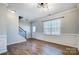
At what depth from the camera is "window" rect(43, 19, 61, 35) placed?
1.63 meters

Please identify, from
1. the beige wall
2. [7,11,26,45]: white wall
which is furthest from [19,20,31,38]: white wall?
the beige wall

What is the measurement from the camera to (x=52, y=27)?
5.53ft

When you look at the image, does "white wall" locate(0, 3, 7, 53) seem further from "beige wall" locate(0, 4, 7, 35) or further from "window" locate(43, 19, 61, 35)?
"window" locate(43, 19, 61, 35)

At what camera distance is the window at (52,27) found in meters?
1.63

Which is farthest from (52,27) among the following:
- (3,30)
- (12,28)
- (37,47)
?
(3,30)

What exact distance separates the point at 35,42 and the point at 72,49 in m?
0.83

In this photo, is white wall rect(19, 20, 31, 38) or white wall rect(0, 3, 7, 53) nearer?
white wall rect(0, 3, 7, 53)

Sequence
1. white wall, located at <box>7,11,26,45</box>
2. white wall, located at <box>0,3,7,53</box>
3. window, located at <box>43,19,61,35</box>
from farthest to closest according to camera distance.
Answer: window, located at <box>43,19,61,35</box> < white wall, located at <box>7,11,26,45</box> < white wall, located at <box>0,3,7,53</box>

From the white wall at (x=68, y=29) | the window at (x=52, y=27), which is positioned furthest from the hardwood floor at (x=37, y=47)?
the window at (x=52, y=27)

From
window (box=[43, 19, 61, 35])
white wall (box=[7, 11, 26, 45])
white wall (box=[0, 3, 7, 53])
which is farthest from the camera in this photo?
window (box=[43, 19, 61, 35])

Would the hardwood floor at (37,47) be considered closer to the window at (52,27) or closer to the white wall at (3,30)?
the white wall at (3,30)

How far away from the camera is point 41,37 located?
1.75 metres
